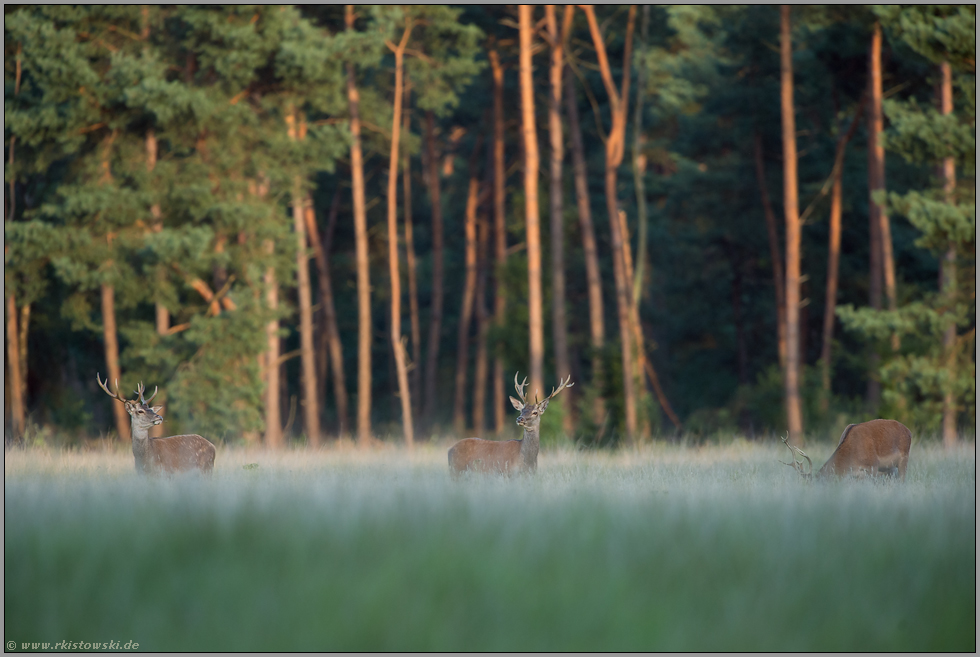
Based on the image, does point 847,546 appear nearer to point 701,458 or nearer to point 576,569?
point 576,569

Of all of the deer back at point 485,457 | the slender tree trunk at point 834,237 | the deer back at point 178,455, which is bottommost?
the deer back at point 485,457

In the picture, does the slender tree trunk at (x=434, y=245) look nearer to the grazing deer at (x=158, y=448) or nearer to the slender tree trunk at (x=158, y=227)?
the slender tree trunk at (x=158, y=227)

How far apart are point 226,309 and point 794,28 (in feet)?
54.4

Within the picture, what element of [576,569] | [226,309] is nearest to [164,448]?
[576,569]

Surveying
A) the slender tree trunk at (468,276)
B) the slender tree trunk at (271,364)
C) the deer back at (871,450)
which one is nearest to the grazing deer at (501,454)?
the deer back at (871,450)

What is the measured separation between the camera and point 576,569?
19.5ft

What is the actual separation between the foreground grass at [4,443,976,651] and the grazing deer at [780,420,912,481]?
1.52 ft

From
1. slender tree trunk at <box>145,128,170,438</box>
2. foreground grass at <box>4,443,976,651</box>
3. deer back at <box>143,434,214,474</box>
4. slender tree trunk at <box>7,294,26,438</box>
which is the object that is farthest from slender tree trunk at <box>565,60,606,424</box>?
foreground grass at <box>4,443,976,651</box>

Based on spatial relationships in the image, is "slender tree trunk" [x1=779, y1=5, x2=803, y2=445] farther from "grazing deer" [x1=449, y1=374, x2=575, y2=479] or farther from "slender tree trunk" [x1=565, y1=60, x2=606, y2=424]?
"grazing deer" [x1=449, y1=374, x2=575, y2=479]

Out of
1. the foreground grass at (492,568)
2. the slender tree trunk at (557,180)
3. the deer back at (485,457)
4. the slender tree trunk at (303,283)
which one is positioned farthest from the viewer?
the slender tree trunk at (557,180)

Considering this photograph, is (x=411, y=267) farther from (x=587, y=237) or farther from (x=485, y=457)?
(x=485, y=457)

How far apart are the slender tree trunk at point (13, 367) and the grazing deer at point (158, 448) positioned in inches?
415

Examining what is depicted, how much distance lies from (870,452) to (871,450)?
23 mm

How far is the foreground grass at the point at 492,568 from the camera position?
5.17 m
